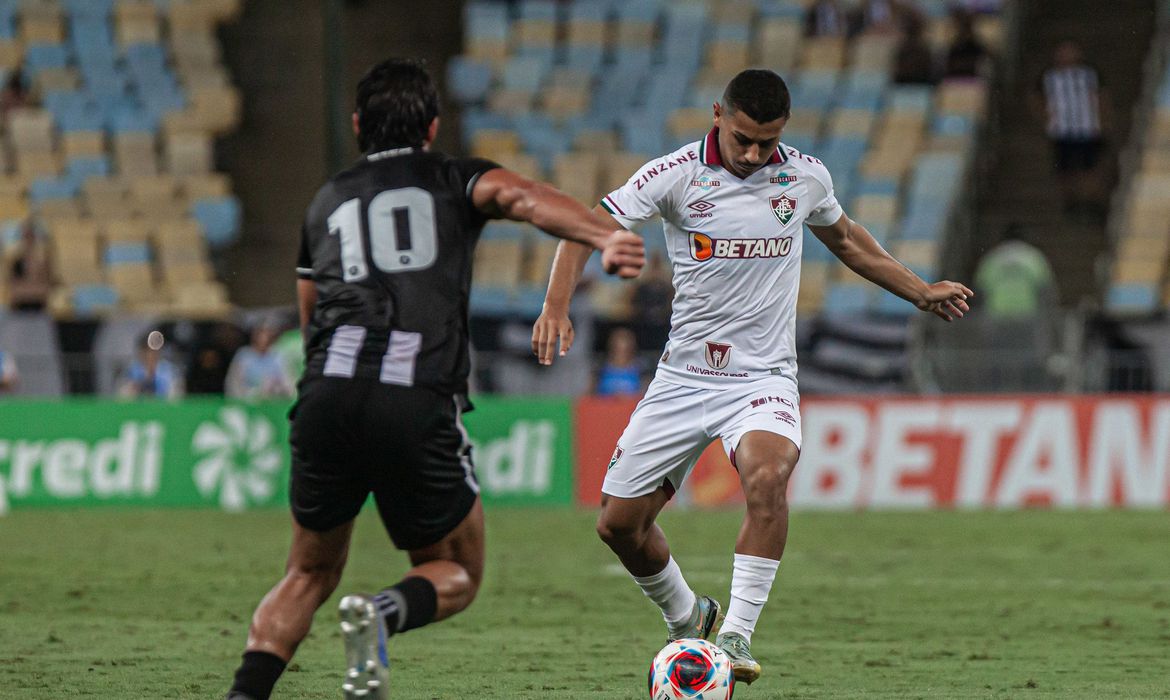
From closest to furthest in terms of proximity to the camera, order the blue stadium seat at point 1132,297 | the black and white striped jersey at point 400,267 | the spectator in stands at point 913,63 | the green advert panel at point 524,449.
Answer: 1. the black and white striped jersey at point 400,267
2. the green advert panel at point 524,449
3. the blue stadium seat at point 1132,297
4. the spectator in stands at point 913,63

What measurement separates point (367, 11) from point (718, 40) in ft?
19.3

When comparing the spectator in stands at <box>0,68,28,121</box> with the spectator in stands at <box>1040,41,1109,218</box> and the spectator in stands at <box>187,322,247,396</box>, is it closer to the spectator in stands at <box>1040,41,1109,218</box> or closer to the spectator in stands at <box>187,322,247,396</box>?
the spectator in stands at <box>187,322,247,396</box>

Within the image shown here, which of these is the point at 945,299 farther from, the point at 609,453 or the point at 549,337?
the point at 609,453

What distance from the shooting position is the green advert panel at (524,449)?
1683 cm

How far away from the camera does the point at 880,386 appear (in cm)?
1847

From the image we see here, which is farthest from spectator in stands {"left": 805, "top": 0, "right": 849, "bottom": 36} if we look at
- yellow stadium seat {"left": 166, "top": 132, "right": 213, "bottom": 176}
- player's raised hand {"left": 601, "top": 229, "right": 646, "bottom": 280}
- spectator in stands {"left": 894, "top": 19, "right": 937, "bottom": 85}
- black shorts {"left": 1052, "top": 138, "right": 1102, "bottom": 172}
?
player's raised hand {"left": 601, "top": 229, "right": 646, "bottom": 280}

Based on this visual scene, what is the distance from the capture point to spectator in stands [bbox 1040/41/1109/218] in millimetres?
22125

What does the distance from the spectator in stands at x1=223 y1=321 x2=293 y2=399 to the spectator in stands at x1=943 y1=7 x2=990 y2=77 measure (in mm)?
9543

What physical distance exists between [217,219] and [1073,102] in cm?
1094

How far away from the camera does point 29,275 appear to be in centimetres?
2117

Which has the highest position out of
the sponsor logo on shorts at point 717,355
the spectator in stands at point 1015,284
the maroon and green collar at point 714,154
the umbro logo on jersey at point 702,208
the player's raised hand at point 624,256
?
the spectator in stands at point 1015,284

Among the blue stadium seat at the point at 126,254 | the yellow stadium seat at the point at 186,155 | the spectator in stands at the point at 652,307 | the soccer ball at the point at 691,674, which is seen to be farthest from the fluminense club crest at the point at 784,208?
the yellow stadium seat at the point at 186,155

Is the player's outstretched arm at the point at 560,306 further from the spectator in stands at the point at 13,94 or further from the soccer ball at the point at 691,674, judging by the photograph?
the spectator in stands at the point at 13,94

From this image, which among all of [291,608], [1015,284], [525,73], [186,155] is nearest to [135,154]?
[186,155]
